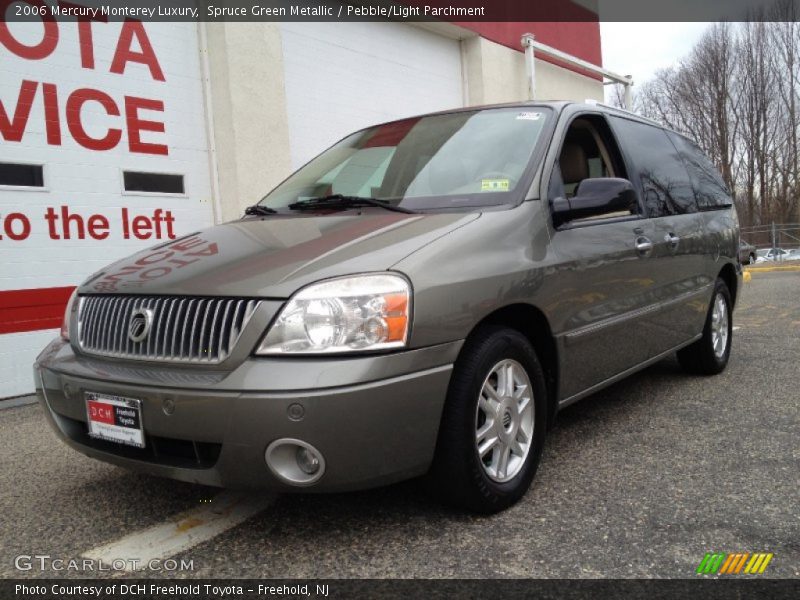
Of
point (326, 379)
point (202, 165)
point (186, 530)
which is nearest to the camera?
point (326, 379)

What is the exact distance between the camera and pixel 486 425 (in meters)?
2.63

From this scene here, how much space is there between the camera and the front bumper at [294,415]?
84.7 inches

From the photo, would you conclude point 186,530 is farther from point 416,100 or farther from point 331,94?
point 416,100

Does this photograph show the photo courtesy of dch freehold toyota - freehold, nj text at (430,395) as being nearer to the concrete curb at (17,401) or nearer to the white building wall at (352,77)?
the concrete curb at (17,401)

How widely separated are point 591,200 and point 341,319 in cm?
141

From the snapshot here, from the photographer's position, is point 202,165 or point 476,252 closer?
point 476,252

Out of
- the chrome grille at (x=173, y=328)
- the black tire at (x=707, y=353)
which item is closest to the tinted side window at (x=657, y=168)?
the black tire at (x=707, y=353)

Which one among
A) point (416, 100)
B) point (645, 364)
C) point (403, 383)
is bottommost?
point (645, 364)

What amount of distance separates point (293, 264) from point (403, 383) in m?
0.57

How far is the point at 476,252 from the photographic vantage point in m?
2.60

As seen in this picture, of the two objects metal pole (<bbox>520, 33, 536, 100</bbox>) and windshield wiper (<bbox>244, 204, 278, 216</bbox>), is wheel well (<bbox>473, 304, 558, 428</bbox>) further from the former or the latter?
metal pole (<bbox>520, 33, 536, 100</bbox>)

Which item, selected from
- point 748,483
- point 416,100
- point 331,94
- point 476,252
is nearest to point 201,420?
point 476,252

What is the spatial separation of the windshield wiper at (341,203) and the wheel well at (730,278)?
123 inches

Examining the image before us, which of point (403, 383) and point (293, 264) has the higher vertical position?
point (293, 264)
